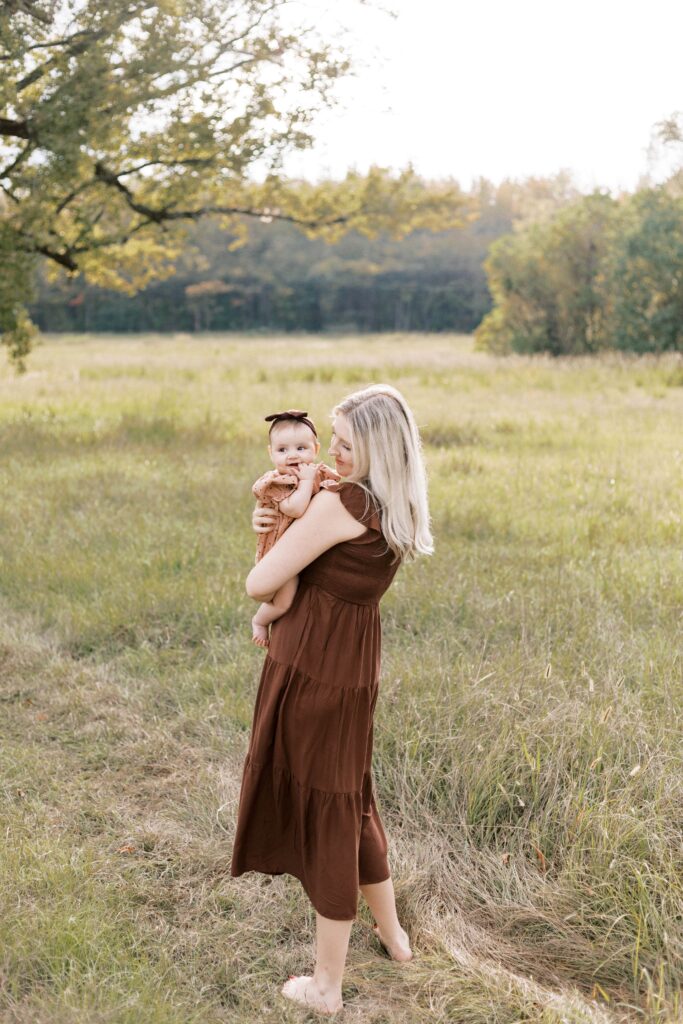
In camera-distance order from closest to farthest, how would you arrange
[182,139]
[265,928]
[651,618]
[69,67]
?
1. [265,928]
2. [651,618]
3. [69,67]
4. [182,139]

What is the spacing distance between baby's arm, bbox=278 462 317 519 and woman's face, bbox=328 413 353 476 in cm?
8

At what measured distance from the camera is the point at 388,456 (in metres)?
2.70

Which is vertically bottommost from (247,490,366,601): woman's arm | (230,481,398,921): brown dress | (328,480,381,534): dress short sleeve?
(230,481,398,921): brown dress

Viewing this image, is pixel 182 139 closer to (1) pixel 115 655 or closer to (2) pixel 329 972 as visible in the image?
(1) pixel 115 655

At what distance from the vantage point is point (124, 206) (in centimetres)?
1495

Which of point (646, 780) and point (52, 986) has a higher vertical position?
point (646, 780)

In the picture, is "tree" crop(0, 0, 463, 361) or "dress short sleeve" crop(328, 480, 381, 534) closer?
"dress short sleeve" crop(328, 480, 381, 534)

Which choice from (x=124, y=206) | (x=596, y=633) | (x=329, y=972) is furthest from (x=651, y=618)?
(x=124, y=206)

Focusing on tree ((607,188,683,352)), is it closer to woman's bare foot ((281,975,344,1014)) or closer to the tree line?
the tree line

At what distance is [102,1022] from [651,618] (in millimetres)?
→ 4094

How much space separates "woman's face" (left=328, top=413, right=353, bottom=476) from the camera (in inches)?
107

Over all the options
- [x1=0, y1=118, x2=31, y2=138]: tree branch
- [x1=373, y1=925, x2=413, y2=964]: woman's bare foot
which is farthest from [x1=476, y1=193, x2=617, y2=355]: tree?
[x1=373, y1=925, x2=413, y2=964]: woman's bare foot

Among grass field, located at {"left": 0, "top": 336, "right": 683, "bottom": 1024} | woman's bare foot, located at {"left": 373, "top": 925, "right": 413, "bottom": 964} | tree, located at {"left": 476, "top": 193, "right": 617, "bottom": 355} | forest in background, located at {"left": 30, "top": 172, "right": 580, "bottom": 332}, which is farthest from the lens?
Answer: forest in background, located at {"left": 30, "top": 172, "right": 580, "bottom": 332}

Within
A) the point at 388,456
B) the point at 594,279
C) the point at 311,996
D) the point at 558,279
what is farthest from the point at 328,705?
the point at 558,279
